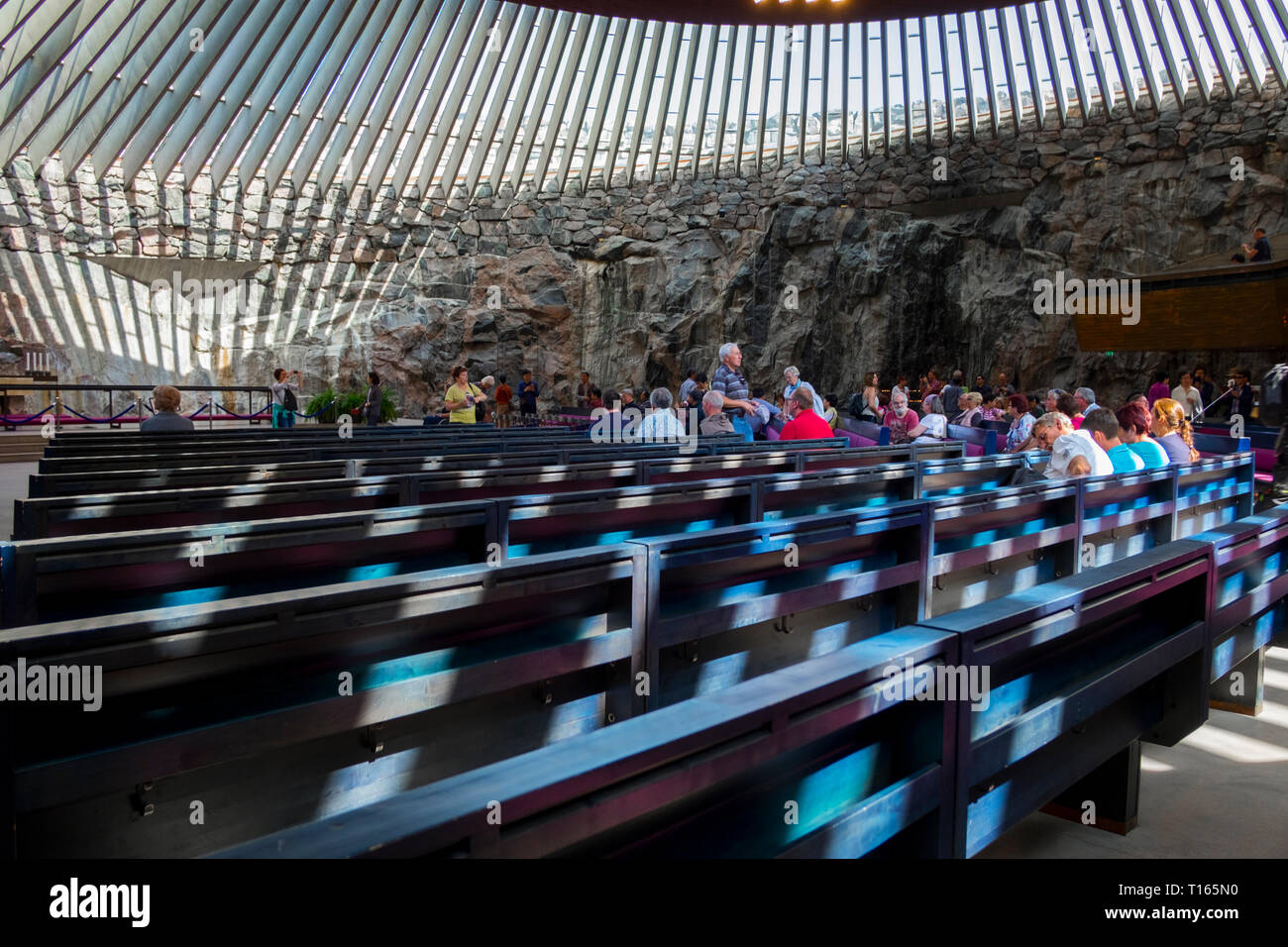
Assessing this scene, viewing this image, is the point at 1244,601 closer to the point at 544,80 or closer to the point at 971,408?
the point at 971,408

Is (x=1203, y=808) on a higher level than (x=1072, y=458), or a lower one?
lower

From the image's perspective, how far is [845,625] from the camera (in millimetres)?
3359

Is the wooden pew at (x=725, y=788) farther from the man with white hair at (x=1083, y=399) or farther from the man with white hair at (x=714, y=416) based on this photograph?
the man with white hair at (x=1083, y=399)

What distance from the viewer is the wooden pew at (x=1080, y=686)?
196 centimetres

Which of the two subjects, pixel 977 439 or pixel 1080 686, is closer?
pixel 1080 686

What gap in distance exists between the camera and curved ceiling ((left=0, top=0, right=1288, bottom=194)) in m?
17.1

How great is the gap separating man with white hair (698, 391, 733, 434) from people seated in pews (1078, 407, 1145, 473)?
3.73m

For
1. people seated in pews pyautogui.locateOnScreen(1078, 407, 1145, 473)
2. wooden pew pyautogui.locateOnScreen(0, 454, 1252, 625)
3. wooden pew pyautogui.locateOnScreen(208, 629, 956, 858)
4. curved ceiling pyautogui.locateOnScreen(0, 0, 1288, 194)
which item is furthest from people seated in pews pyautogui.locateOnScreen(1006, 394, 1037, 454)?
curved ceiling pyautogui.locateOnScreen(0, 0, 1288, 194)

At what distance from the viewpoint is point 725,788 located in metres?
1.51

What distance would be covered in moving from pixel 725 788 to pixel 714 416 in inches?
301

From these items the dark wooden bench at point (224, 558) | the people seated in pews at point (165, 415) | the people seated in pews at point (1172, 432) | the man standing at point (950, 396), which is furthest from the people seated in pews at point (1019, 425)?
the people seated in pews at point (165, 415)

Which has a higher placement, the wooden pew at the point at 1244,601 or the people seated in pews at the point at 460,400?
the people seated in pews at the point at 460,400

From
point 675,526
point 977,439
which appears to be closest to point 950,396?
point 977,439

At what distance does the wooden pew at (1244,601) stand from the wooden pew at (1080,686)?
0.75 ft
